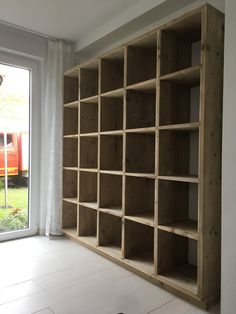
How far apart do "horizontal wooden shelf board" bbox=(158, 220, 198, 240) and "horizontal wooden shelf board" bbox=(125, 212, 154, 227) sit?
12 cm

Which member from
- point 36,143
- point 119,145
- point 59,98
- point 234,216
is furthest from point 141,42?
point 36,143

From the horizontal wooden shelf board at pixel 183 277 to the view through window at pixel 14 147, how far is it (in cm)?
183

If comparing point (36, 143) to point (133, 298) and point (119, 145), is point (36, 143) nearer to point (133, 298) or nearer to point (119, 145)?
point (119, 145)

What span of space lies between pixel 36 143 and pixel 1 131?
0.40 meters

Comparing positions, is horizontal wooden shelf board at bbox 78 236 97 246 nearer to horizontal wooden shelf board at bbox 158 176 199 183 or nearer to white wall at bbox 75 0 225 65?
horizontal wooden shelf board at bbox 158 176 199 183

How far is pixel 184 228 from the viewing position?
180 centimetres

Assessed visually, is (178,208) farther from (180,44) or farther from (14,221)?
(14,221)

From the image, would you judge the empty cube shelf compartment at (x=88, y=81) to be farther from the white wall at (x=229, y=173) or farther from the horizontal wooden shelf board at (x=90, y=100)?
the white wall at (x=229, y=173)

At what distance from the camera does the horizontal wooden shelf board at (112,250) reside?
2281mm

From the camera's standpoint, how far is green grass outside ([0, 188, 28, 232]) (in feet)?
9.38

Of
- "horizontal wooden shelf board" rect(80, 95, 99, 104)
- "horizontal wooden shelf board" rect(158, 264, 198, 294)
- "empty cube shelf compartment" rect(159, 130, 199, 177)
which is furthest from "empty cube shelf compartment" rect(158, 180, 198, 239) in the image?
"horizontal wooden shelf board" rect(80, 95, 99, 104)

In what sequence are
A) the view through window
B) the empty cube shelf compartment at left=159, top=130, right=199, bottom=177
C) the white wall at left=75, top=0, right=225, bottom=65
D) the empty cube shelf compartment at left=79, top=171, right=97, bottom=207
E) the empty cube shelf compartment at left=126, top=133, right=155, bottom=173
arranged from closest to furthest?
the empty cube shelf compartment at left=159, top=130, right=199, bottom=177, the white wall at left=75, top=0, right=225, bottom=65, the empty cube shelf compartment at left=126, top=133, right=155, bottom=173, the empty cube shelf compartment at left=79, top=171, right=97, bottom=207, the view through window

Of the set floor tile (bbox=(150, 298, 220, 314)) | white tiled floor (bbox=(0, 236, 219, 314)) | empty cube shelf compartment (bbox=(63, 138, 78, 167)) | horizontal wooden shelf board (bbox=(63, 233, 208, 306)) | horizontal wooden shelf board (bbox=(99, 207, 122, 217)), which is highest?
empty cube shelf compartment (bbox=(63, 138, 78, 167))

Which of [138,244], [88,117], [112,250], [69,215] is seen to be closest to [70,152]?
[88,117]
